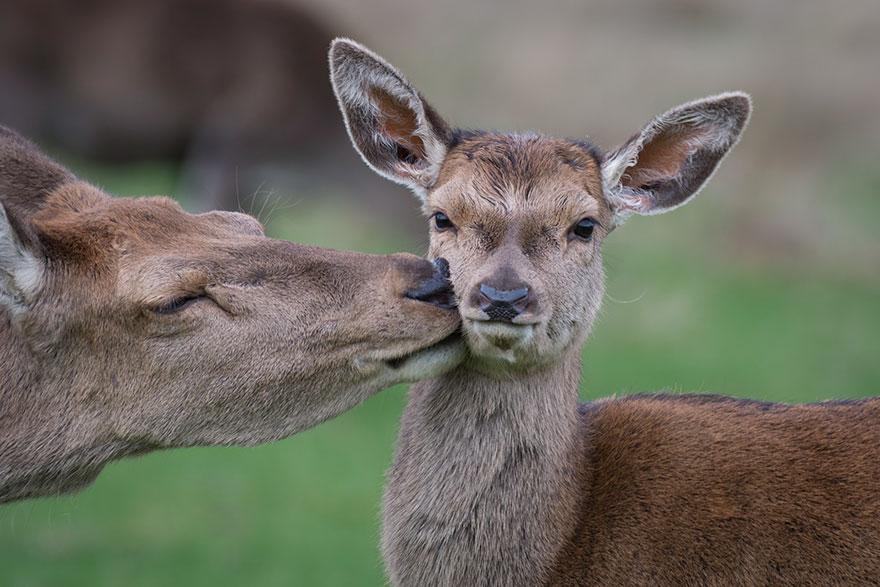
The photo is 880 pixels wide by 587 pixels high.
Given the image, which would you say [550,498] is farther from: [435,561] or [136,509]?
[136,509]

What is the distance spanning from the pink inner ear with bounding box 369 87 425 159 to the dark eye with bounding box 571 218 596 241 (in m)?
0.87

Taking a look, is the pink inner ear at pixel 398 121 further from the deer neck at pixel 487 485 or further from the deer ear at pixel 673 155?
the deer neck at pixel 487 485

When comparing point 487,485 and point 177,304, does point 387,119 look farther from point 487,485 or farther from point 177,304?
point 487,485

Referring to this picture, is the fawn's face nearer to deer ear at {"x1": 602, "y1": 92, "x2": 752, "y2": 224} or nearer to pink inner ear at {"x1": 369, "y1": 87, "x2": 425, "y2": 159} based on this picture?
deer ear at {"x1": 602, "y1": 92, "x2": 752, "y2": 224}

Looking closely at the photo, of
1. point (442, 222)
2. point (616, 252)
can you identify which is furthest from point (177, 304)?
point (616, 252)

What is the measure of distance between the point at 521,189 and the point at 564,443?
1082mm

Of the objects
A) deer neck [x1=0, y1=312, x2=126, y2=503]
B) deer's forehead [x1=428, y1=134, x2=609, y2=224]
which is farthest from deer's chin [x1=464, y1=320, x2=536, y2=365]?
deer neck [x1=0, y1=312, x2=126, y2=503]

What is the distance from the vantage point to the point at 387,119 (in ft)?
20.5

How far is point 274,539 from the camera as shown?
35.0ft

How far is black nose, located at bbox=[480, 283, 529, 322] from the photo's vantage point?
16.5 ft

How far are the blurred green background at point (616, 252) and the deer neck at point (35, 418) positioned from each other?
13.7 ft

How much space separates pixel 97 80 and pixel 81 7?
74cm

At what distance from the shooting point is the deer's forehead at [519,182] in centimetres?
556

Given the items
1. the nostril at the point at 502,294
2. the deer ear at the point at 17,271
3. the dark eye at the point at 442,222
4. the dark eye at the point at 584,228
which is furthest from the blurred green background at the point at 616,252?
the nostril at the point at 502,294
